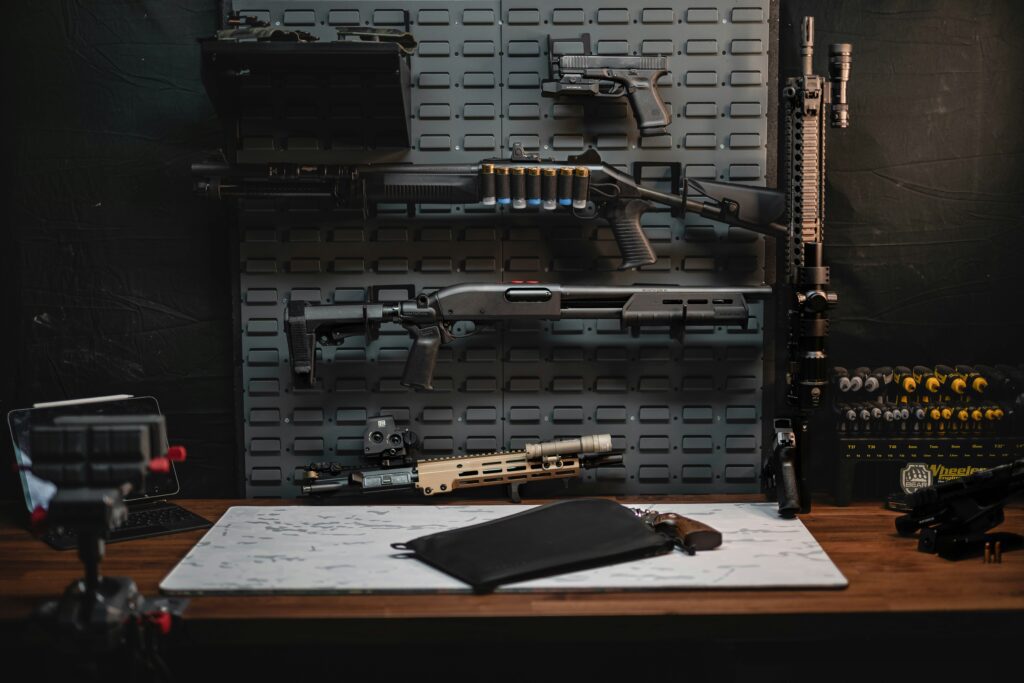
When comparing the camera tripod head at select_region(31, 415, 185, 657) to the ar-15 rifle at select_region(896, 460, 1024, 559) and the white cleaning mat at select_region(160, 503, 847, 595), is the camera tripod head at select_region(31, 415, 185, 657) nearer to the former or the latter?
the white cleaning mat at select_region(160, 503, 847, 595)

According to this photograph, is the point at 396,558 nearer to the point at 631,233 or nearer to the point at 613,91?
the point at 631,233

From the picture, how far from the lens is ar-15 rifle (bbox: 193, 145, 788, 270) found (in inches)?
110

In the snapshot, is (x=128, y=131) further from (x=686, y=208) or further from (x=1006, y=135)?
(x=1006, y=135)

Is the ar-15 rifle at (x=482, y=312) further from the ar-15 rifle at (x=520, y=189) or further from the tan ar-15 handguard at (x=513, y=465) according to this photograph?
the tan ar-15 handguard at (x=513, y=465)

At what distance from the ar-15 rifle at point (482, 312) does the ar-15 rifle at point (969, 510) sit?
0.73 meters

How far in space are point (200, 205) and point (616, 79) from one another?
4.28 feet

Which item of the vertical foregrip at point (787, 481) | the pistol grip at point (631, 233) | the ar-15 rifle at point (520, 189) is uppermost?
the ar-15 rifle at point (520, 189)

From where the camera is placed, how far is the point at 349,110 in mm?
2900

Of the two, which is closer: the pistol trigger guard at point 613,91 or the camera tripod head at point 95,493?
the camera tripod head at point 95,493

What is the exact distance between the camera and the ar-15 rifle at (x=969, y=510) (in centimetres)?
245

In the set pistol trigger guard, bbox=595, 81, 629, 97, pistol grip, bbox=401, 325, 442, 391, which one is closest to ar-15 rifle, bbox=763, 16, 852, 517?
pistol trigger guard, bbox=595, 81, 629, 97

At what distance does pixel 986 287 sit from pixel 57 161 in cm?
290

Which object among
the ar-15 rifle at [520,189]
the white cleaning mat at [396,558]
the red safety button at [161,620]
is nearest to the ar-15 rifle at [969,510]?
the white cleaning mat at [396,558]

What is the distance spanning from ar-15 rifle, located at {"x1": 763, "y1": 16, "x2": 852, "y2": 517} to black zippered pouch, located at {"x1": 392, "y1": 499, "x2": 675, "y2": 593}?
52 cm
